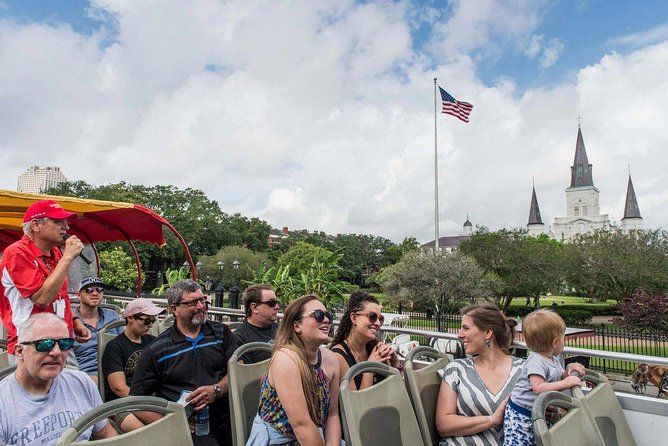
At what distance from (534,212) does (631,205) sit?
69.2ft

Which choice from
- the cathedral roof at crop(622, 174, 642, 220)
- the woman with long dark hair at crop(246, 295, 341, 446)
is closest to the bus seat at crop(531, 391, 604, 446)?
the woman with long dark hair at crop(246, 295, 341, 446)

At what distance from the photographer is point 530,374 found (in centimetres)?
279

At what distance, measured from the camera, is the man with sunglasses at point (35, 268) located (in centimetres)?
307

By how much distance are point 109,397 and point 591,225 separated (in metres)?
129

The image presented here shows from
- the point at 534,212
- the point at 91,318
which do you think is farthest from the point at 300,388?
the point at 534,212

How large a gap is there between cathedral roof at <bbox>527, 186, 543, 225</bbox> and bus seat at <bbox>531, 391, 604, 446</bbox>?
12330cm

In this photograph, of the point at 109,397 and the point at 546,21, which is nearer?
the point at 109,397

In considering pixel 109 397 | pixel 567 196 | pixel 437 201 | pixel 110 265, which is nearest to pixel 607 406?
pixel 109 397

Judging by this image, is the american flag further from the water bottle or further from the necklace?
the water bottle

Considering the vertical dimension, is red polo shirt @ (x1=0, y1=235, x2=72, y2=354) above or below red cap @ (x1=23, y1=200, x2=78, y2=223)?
below

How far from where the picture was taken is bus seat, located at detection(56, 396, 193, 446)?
74.1 inches

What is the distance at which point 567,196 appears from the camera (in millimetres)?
117625

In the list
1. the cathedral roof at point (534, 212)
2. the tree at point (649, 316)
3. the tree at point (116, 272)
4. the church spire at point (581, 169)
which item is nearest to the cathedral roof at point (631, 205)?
the church spire at point (581, 169)

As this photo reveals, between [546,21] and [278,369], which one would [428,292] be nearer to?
[546,21]
